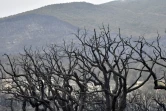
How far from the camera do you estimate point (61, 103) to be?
739 inches

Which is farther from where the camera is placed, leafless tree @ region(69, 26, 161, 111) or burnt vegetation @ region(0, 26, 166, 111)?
burnt vegetation @ region(0, 26, 166, 111)

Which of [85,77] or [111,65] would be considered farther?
[85,77]

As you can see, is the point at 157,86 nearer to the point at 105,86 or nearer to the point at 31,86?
the point at 105,86

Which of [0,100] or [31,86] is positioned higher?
[31,86]

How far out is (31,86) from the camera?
19.0 m

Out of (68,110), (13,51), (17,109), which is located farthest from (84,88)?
(13,51)

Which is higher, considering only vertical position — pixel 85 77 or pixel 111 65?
pixel 111 65

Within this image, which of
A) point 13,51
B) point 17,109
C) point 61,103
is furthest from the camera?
point 13,51

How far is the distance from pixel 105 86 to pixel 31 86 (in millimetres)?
4846

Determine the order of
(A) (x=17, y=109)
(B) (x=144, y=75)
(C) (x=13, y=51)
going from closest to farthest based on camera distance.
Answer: (A) (x=17, y=109) → (B) (x=144, y=75) → (C) (x=13, y=51)

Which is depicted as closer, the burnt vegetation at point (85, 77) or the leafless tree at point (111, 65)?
the leafless tree at point (111, 65)

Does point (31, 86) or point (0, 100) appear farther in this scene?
point (0, 100)

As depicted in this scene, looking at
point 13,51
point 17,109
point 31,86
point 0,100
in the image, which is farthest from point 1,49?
point 31,86

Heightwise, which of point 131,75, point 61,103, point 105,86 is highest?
point 105,86
